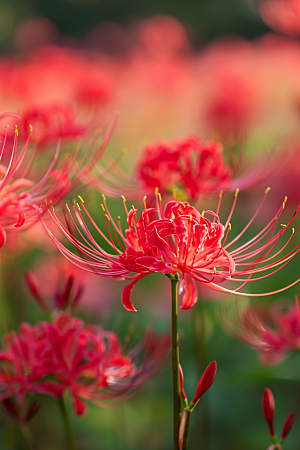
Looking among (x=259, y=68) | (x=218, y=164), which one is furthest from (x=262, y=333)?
(x=259, y=68)

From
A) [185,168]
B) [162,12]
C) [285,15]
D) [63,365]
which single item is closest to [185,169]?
[185,168]

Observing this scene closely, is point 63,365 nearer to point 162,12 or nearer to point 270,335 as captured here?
point 270,335

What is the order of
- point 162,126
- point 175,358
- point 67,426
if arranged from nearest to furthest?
point 175,358
point 67,426
point 162,126

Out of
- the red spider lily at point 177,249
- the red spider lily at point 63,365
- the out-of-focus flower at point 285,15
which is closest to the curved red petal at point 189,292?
the red spider lily at point 177,249

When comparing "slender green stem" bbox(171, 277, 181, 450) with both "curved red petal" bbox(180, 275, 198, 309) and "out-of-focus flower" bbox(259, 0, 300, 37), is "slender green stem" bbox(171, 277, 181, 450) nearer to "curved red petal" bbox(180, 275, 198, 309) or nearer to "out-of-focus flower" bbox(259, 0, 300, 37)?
"curved red petal" bbox(180, 275, 198, 309)

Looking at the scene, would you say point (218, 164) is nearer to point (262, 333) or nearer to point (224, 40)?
point (262, 333)

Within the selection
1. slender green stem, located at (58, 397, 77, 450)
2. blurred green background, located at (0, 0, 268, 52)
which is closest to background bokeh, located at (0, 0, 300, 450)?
blurred green background, located at (0, 0, 268, 52)

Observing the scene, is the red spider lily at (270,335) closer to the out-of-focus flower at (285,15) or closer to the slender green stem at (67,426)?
the slender green stem at (67,426)

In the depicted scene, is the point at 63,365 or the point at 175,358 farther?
the point at 63,365
